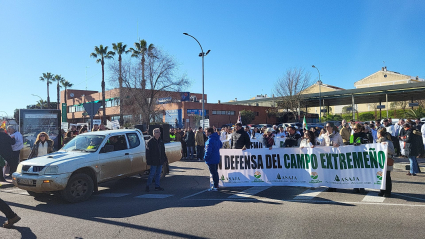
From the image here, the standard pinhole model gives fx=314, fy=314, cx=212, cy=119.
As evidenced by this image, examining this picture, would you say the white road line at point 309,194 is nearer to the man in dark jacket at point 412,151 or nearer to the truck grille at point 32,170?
the man in dark jacket at point 412,151

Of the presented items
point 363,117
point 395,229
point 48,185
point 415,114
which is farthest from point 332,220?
point 363,117

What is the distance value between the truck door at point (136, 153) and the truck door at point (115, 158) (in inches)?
6.6

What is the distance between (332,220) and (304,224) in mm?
572

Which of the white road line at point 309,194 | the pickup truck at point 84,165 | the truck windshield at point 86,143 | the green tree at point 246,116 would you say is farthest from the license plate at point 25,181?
the green tree at point 246,116

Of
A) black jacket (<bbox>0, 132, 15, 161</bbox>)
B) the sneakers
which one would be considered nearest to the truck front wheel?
the sneakers

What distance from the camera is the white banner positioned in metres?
7.61

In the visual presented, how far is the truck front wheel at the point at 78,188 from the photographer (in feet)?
24.6

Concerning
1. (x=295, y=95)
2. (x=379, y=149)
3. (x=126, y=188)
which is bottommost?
(x=126, y=188)

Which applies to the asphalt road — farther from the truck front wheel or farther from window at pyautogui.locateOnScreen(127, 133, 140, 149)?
window at pyautogui.locateOnScreen(127, 133, 140, 149)

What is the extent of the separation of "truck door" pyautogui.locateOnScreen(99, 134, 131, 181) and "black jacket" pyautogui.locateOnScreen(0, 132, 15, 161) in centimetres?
412

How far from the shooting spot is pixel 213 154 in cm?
855

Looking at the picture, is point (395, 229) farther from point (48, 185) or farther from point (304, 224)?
point (48, 185)

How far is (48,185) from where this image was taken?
7234 mm

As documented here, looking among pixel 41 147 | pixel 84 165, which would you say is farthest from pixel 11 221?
pixel 41 147
